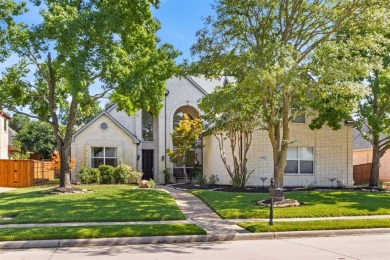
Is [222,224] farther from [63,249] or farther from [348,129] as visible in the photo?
[348,129]

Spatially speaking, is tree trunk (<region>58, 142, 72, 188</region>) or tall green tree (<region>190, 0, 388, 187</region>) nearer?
tall green tree (<region>190, 0, 388, 187</region>)

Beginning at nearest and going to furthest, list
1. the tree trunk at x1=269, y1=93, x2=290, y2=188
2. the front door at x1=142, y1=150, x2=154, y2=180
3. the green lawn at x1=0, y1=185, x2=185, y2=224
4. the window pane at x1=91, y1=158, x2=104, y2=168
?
the green lawn at x1=0, y1=185, x2=185, y2=224 < the tree trunk at x1=269, y1=93, x2=290, y2=188 < the window pane at x1=91, y1=158, x2=104, y2=168 < the front door at x1=142, y1=150, x2=154, y2=180

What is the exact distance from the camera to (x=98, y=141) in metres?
29.8

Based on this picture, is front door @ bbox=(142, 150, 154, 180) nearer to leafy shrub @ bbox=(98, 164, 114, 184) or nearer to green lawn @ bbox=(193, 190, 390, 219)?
leafy shrub @ bbox=(98, 164, 114, 184)

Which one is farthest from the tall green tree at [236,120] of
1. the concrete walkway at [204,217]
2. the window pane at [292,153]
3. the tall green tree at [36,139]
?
the tall green tree at [36,139]

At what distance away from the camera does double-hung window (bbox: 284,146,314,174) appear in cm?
2519

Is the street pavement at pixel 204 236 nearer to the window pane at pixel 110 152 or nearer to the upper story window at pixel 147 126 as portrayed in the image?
the window pane at pixel 110 152

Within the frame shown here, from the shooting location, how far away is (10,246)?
9758mm

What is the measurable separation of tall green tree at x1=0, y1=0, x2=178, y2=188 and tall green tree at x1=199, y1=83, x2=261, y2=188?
3.52 meters

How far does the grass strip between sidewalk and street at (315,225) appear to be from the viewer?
462 inches

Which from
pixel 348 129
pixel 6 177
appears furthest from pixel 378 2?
pixel 6 177

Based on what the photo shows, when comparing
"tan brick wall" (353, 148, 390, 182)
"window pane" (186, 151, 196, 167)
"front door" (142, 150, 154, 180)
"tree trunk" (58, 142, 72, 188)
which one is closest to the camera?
"tree trunk" (58, 142, 72, 188)

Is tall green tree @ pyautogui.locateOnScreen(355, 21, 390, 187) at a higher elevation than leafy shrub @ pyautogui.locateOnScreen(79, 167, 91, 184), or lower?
higher

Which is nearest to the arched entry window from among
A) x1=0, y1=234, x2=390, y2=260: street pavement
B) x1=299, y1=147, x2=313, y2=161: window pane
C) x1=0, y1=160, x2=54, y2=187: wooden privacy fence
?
x1=299, y1=147, x2=313, y2=161: window pane
